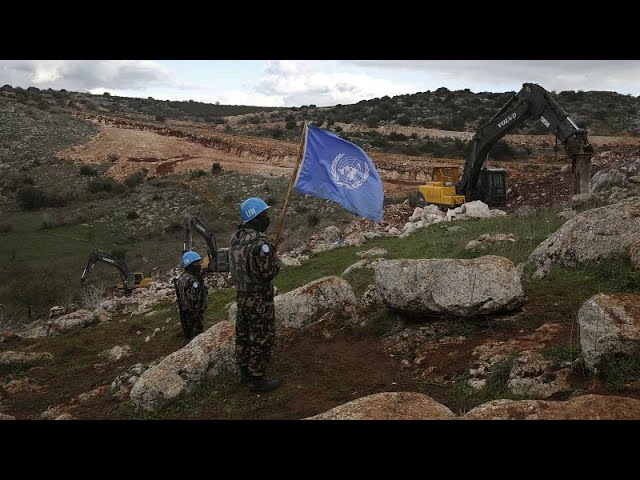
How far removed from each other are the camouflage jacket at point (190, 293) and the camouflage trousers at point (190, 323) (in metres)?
0.08

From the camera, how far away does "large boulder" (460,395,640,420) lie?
3.61 metres

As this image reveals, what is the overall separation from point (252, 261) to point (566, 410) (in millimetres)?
3239

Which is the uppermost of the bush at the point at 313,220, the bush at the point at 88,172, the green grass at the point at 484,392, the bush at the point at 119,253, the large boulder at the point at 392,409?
the bush at the point at 88,172

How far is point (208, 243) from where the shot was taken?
52.7 feet

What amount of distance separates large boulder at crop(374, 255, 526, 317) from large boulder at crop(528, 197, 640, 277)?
59.7 inches

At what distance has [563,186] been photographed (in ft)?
63.2

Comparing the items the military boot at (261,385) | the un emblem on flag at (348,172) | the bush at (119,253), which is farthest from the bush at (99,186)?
the military boot at (261,385)

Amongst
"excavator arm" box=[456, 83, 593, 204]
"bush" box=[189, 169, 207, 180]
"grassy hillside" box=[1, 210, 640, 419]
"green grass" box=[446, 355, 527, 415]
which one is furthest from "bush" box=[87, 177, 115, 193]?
"green grass" box=[446, 355, 527, 415]

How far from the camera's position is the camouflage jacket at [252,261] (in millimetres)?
5715

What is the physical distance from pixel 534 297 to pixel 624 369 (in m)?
2.34

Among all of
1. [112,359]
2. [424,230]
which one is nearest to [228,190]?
[424,230]

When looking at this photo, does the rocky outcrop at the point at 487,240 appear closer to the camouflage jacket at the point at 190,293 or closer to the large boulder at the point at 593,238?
the large boulder at the point at 593,238

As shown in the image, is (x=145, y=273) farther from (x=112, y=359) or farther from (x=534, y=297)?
(x=534, y=297)

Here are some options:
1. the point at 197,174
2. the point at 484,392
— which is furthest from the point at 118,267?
the point at 197,174
